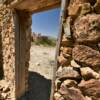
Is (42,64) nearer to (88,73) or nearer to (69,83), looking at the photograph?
(69,83)

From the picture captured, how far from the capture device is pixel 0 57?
390cm

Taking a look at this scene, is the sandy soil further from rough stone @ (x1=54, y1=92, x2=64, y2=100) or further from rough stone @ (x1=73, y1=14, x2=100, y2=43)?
rough stone @ (x1=73, y1=14, x2=100, y2=43)

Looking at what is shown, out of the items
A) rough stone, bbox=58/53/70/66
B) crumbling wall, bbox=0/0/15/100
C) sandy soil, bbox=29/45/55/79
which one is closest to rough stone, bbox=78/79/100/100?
rough stone, bbox=58/53/70/66

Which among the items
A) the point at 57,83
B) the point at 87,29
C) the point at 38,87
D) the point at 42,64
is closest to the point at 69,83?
the point at 57,83

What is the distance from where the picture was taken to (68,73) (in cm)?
201

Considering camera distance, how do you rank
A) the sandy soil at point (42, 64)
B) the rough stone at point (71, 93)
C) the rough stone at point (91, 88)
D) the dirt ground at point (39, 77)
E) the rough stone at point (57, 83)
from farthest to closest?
the sandy soil at point (42, 64) < the dirt ground at point (39, 77) < the rough stone at point (57, 83) < the rough stone at point (71, 93) < the rough stone at point (91, 88)

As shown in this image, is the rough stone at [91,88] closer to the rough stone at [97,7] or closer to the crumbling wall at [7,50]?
the rough stone at [97,7]

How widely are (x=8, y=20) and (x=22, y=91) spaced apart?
1185 millimetres

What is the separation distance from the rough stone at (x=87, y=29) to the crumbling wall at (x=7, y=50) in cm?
171

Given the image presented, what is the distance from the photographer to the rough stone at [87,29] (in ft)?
5.62

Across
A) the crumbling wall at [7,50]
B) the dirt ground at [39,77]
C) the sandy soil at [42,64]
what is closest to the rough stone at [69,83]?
the dirt ground at [39,77]

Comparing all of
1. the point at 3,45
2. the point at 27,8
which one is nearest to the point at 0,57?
the point at 3,45

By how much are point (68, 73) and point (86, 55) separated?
29 centimetres

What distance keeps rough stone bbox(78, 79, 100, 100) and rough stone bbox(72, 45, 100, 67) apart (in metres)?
0.14
